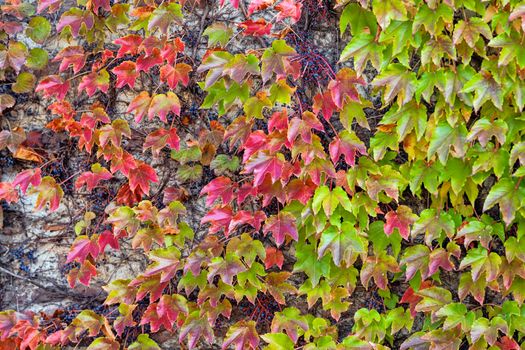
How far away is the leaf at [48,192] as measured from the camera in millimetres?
2301

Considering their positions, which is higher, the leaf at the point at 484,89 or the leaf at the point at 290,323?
the leaf at the point at 484,89

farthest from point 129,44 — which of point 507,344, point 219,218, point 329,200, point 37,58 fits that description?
point 507,344

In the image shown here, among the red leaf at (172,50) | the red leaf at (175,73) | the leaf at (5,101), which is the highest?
the red leaf at (172,50)

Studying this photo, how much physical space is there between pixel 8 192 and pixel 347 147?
1399 millimetres

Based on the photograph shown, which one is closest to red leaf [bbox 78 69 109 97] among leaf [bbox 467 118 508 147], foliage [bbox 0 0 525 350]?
foliage [bbox 0 0 525 350]

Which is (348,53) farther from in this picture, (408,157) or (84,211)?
(84,211)

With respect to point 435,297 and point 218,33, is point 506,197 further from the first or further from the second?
point 218,33

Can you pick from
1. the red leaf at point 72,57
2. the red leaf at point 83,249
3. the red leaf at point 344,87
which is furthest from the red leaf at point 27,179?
the red leaf at point 344,87

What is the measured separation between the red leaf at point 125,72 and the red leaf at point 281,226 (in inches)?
30.8

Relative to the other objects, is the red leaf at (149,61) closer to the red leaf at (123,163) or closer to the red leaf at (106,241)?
the red leaf at (123,163)

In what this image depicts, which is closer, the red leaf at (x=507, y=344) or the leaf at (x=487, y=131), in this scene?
the leaf at (x=487, y=131)

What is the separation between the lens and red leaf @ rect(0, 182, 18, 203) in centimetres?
235

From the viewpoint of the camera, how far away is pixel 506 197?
82.3 inches

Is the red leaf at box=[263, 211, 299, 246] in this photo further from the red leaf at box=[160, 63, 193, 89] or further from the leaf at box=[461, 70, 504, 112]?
the leaf at box=[461, 70, 504, 112]
